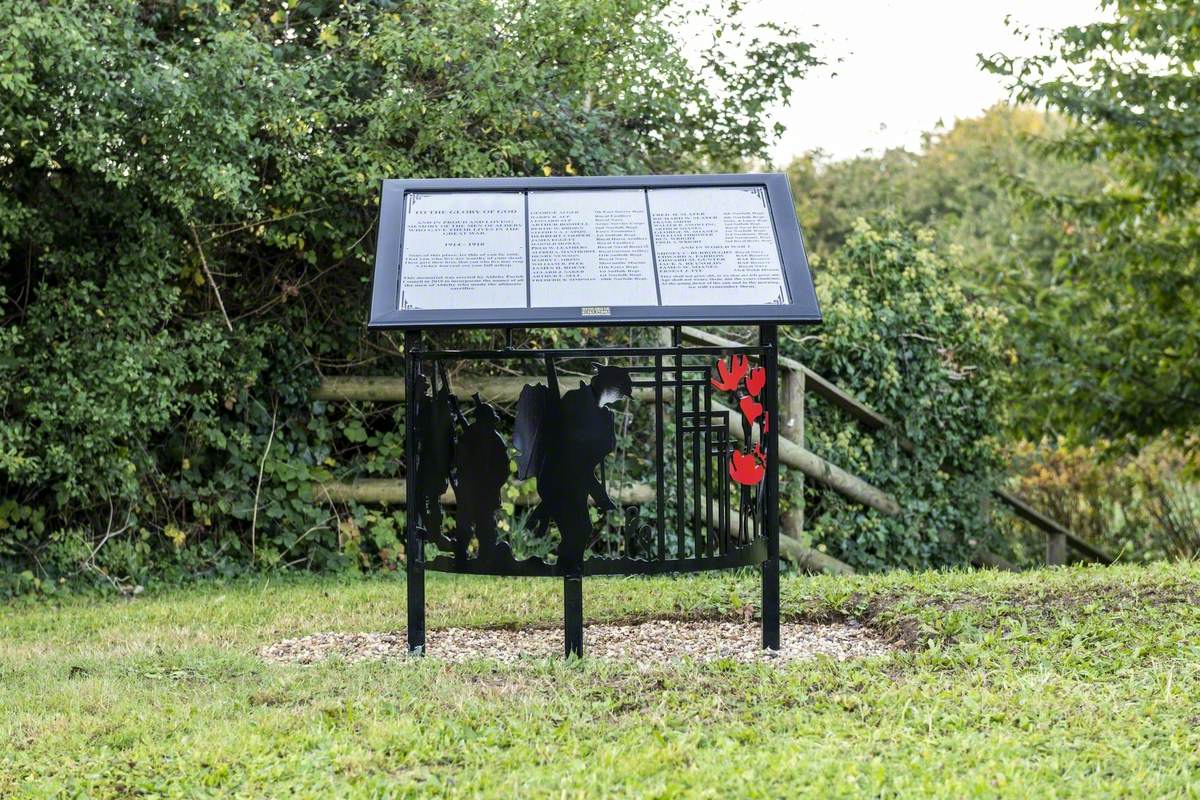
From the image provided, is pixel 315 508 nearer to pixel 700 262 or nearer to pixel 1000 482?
pixel 700 262

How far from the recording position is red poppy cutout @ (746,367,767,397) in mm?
5320

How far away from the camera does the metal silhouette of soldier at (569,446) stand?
198 inches

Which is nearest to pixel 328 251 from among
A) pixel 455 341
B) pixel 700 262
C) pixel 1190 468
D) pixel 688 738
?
pixel 455 341

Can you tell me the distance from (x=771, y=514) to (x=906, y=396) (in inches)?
175

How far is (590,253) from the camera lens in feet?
17.3

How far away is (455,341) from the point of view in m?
9.60

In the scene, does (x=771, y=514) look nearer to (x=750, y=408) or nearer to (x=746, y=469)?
(x=746, y=469)

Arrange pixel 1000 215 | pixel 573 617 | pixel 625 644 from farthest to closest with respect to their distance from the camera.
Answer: pixel 1000 215 < pixel 625 644 < pixel 573 617

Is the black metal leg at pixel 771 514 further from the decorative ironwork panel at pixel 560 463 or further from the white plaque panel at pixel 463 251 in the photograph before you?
the white plaque panel at pixel 463 251

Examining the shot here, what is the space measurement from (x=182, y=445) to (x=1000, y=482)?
606 cm

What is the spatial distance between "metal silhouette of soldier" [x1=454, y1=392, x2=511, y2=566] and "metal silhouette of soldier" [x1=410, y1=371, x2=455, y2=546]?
7 cm

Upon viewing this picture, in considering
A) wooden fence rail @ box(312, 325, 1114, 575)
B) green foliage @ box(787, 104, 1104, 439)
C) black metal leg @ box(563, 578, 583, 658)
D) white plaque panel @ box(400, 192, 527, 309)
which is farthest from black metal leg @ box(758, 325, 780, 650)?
green foliage @ box(787, 104, 1104, 439)

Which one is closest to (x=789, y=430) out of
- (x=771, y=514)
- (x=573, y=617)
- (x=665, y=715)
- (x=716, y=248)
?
(x=771, y=514)

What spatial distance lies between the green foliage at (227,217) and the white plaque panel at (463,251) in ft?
5.21
